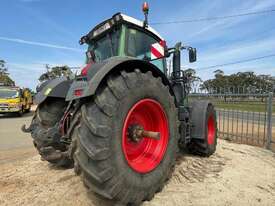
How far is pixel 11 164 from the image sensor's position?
5078 millimetres

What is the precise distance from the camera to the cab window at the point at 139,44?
12.0ft

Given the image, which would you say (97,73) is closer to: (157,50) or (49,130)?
(49,130)

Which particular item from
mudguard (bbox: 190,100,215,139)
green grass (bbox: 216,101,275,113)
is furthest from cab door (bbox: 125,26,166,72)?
green grass (bbox: 216,101,275,113)

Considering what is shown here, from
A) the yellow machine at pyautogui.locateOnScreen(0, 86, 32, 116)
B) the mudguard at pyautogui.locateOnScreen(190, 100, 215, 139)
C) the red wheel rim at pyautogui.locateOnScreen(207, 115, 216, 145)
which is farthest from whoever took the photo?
the yellow machine at pyautogui.locateOnScreen(0, 86, 32, 116)

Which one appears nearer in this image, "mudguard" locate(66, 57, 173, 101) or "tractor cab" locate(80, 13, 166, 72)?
"mudguard" locate(66, 57, 173, 101)

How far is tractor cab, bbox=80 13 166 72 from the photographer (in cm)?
359

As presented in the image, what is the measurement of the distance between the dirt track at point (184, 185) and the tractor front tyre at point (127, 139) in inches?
15.3

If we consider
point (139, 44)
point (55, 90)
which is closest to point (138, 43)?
point (139, 44)

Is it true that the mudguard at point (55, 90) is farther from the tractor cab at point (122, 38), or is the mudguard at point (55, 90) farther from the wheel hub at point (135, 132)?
the wheel hub at point (135, 132)

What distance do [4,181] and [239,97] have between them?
6708 mm

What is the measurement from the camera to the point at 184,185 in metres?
3.46

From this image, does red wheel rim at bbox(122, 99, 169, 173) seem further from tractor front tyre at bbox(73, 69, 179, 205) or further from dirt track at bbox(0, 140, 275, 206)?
dirt track at bbox(0, 140, 275, 206)

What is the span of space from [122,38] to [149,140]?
146 centimetres

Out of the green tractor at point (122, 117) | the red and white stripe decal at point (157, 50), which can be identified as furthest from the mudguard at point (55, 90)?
the red and white stripe decal at point (157, 50)
